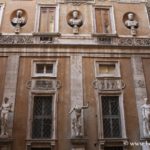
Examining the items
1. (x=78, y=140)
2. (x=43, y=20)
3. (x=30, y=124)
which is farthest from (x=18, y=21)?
(x=78, y=140)

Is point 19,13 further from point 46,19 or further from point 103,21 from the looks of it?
point 103,21

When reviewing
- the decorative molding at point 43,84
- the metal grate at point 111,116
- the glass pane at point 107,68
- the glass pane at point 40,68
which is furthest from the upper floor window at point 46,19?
the metal grate at point 111,116

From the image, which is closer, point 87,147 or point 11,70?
point 87,147

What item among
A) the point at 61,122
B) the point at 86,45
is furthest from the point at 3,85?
the point at 86,45

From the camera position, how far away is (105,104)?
557 inches

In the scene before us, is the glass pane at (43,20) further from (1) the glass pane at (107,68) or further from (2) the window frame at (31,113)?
(2) the window frame at (31,113)

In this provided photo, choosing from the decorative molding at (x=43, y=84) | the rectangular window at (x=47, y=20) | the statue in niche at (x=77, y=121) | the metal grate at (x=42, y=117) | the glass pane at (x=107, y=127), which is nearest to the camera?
the statue in niche at (x=77, y=121)

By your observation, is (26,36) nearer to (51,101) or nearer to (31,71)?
(31,71)

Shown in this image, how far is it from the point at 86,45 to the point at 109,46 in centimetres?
114

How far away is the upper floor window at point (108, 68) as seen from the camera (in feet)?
48.6

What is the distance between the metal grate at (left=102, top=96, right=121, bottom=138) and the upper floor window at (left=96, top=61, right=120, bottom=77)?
1.21 meters

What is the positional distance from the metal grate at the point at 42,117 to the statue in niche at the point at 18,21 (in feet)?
12.9

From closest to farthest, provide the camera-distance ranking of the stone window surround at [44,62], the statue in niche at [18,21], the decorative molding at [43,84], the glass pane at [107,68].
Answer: the decorative molding at [43,84] → the stone window surround at [44,62] → the glass pane at [107,68] → the statue in niche at [18,21]

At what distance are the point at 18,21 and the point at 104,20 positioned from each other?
4.53 m
